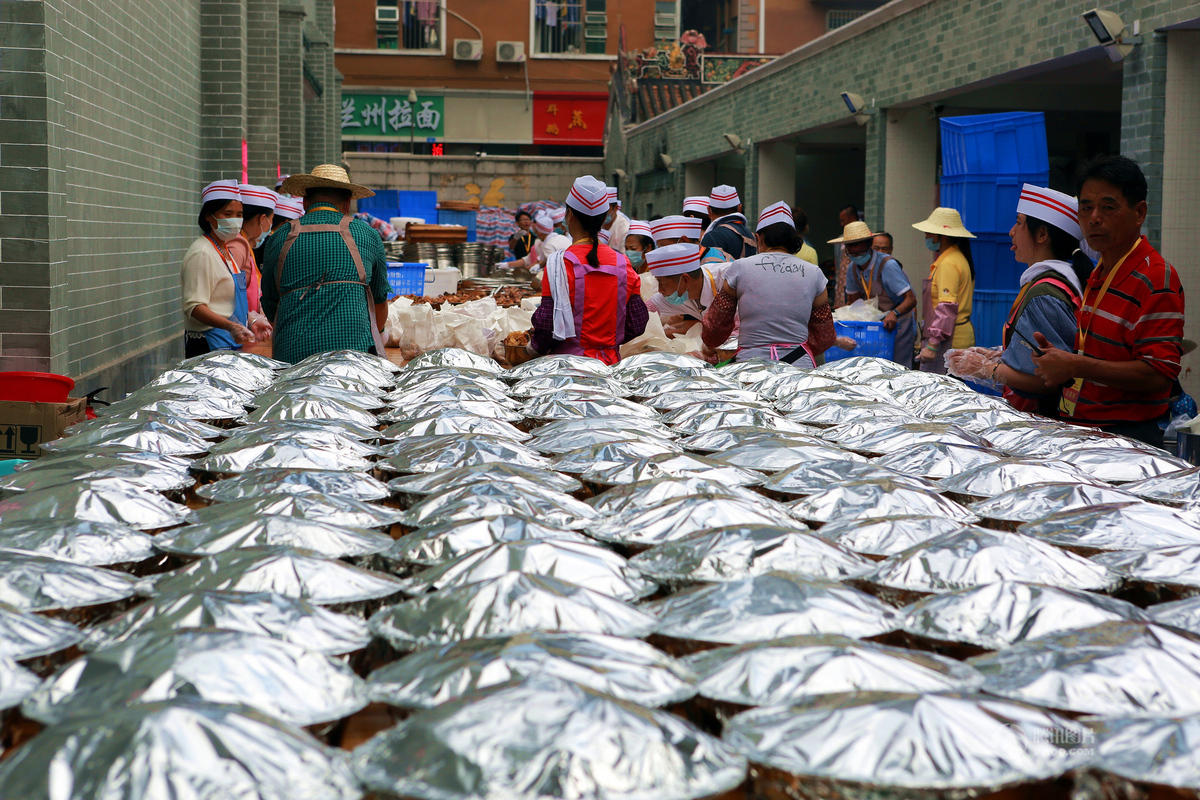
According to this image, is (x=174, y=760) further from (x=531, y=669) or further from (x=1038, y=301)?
(x=1038, y=301)

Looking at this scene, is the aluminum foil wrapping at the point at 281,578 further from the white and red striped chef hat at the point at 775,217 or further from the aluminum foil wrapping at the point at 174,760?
the white and red striped chef hat at the point at 775,217

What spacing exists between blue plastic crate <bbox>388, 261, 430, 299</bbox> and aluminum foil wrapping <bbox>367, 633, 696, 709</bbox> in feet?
29.5

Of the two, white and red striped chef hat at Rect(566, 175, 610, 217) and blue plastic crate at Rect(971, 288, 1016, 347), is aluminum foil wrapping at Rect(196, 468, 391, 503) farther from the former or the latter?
blue plastic crate at Rect(971, 288, 1016, 347)

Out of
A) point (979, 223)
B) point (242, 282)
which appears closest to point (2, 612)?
point (242, 282)

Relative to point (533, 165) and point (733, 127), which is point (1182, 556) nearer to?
point (733, 127)

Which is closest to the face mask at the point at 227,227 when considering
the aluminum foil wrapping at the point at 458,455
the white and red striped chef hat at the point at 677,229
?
the white and red striped chef hat at the point at 677,229

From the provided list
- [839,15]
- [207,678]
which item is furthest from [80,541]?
[839,15]

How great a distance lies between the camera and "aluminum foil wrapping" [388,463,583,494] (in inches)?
83.7

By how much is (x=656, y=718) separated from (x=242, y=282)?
17.4 feet

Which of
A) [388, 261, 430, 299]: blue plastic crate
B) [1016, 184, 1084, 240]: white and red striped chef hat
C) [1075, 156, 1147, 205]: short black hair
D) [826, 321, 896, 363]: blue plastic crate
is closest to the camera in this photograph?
[1075, 156, 1147, 205]: short black hair

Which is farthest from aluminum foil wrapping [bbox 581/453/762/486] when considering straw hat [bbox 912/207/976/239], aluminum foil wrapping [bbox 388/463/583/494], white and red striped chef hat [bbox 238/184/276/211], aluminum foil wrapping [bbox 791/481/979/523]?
straw hat [bbox 912/207/976/239]

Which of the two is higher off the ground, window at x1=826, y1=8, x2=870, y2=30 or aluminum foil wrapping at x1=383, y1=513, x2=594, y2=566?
window at x1=826, y1=8, x2=870, y2=30

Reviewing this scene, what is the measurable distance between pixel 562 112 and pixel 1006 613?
31052 mm

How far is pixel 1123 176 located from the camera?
11.5 feet
